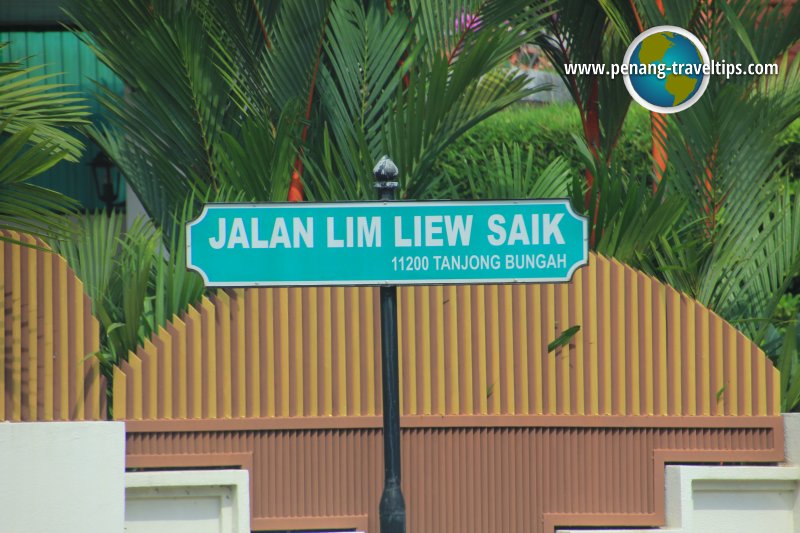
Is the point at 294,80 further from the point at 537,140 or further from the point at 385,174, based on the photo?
the point at 537,140

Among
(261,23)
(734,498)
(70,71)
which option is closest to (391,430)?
(734,498)

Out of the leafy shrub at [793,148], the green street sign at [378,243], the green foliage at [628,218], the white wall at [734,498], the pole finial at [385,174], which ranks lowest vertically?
the white wall at [734,498]

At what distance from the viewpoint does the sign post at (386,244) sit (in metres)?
4.25

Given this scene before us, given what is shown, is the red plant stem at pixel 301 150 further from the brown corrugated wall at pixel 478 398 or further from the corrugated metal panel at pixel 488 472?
the corrugated metal panel at pixel 488 472

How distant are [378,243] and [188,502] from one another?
6.00 ft

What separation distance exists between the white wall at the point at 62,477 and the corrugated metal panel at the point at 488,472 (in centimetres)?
59

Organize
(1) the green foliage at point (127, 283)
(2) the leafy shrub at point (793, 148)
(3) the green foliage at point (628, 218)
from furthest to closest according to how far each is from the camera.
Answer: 1. (2) the leafy shrub at point (793, 148)
2. (3) the green foliage at point (628, 218)
3. (1) the green foliage at point (127, 283)

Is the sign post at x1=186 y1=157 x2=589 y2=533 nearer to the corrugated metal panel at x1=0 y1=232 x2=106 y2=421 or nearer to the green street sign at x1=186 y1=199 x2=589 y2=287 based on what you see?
the green street sign at x1=186 y1=199 x2=589 y2=287

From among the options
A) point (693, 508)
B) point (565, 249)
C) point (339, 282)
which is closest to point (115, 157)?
point (339, 282)

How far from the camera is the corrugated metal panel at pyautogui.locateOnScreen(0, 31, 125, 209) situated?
417 inches

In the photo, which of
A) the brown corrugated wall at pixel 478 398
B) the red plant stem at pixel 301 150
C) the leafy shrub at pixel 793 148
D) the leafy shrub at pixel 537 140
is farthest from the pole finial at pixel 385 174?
the leafy shrub at pixel 793 148

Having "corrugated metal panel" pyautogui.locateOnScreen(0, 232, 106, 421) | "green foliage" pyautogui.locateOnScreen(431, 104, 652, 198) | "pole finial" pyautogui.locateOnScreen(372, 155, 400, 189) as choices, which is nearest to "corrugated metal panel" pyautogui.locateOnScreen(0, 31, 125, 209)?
"green foliage" pyautogui.locateOnScreen(431, 104, 652, 198)

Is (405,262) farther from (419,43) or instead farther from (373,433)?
(419,43)

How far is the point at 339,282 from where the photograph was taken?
427 centimetres
